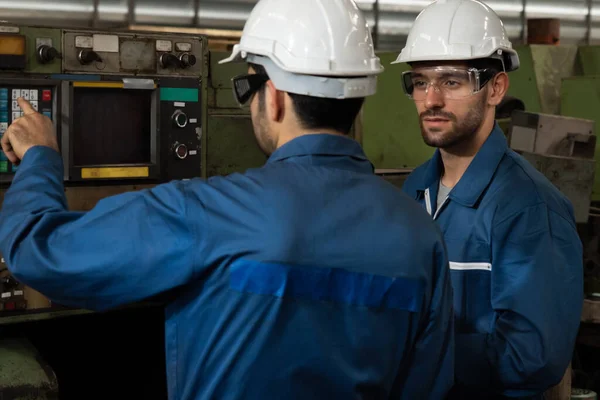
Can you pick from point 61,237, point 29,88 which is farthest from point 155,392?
point 61,237

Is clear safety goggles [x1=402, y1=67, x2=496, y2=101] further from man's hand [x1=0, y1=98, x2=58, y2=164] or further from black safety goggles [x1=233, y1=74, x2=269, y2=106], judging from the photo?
man's hand [x1=0, y1=98, x2=58, y2=164]

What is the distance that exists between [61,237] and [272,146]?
13.5 inches

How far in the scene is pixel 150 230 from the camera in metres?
1.07

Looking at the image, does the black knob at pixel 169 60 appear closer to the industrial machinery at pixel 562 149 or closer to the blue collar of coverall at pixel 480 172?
the blue collar of coverall at pixel 480 172

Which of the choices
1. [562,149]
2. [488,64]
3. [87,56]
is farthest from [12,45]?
[562,149]

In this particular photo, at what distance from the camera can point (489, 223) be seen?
5.37ft

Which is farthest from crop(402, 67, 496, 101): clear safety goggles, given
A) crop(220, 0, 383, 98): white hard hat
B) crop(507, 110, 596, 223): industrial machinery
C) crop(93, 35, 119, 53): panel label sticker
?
crop(507, 110, 596, 223): industrial machinery

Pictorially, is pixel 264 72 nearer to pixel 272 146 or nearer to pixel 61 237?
pixel 272 146

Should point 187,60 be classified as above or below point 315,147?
above

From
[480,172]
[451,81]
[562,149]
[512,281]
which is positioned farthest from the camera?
[562,149]

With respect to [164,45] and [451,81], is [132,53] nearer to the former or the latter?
[164,45]

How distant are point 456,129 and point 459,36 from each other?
236 millimetres

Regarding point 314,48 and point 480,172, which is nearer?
point 314,48

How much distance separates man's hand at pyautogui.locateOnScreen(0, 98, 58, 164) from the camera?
4.41ft
